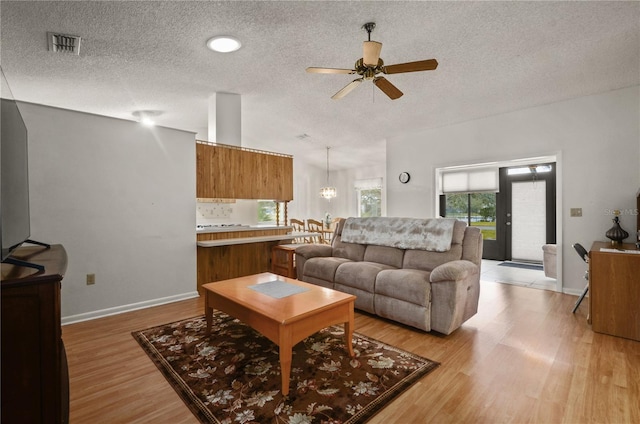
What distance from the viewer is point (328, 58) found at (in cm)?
312

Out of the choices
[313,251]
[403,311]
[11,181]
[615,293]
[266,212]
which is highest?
[11,181]

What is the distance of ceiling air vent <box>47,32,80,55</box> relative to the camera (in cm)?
258

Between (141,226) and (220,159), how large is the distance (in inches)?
54.4

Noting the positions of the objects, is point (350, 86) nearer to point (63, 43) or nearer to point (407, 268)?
point (407, 268)

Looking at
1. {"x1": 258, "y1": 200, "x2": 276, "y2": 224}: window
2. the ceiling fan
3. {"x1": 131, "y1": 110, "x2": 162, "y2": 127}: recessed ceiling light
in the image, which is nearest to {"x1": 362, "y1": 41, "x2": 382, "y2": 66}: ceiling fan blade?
the ceiling fan

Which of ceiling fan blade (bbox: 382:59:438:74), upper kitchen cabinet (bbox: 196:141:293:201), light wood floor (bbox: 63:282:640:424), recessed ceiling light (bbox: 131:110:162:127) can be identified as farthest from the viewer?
recessed ceiling light (bbox: 131:110:162:127)

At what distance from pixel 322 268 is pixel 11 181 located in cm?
280

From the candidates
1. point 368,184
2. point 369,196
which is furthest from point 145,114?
point 369,196

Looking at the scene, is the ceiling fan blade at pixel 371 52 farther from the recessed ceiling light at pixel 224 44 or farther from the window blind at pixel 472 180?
the window blind at pixel 472 180

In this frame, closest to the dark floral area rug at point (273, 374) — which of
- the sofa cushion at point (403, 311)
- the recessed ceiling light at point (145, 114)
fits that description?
the sofa cushion at point (403, 311)

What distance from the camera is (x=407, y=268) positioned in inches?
132

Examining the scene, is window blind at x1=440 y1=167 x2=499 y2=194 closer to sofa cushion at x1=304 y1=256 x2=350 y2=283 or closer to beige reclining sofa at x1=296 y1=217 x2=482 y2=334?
beige reclining sofa at x1=296 y1=217 x2=482 y2=334

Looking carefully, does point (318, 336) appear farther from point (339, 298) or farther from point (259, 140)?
point (259, 140)

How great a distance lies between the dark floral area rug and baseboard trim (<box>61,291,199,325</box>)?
721mm
